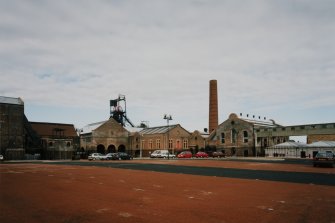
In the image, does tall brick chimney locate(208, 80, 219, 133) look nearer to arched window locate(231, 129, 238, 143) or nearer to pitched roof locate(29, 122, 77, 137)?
arched window locate(231, 129, 238, 143)

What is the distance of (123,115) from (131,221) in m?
87.7

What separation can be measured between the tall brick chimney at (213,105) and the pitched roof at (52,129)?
34.7 meters

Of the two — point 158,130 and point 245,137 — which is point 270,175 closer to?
point 245,137


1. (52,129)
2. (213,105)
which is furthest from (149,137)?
(52,129)

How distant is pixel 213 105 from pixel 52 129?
40053 millimetres

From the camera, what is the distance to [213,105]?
77.5m

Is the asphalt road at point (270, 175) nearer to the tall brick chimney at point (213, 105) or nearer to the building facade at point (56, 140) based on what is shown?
the building facade at point (56, 140)

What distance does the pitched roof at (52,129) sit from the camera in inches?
3118

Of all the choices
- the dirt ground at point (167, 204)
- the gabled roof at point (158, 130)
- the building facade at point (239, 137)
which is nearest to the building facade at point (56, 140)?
the gabled roof at point (158, 130)

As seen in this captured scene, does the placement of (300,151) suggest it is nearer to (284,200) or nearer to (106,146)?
(106,146)

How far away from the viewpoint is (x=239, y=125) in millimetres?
71750

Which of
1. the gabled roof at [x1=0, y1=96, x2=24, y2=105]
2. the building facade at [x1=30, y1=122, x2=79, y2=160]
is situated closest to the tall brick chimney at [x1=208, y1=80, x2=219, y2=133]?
the building facade at [x1=30, y1=122, x2=79, y2=160]

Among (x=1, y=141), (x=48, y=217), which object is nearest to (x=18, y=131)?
(x=1, y=141)

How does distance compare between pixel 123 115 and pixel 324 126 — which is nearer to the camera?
pixel 324 126
